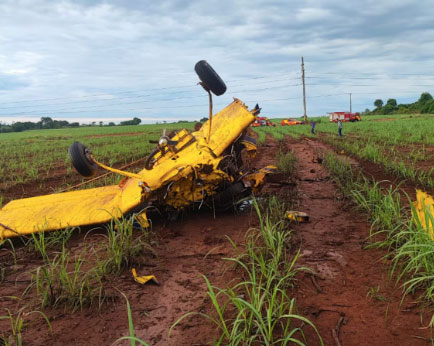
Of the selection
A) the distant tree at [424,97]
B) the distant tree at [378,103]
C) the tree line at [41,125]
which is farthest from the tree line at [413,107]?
the tree line at [41,125]

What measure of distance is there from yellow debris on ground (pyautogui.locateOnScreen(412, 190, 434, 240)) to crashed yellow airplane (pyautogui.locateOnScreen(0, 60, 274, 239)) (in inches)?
65.7

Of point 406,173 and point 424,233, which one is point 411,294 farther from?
point 406,173

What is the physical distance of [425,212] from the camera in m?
2.32

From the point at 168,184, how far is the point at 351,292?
1.95m

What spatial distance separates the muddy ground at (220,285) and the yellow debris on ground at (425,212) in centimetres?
41

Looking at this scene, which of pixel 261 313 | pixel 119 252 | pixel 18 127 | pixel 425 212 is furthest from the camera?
pixel 18 127

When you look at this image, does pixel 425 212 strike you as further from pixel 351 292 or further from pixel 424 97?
pixel 424 97

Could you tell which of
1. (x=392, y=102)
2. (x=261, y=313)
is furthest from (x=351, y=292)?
(x=392, y=102)

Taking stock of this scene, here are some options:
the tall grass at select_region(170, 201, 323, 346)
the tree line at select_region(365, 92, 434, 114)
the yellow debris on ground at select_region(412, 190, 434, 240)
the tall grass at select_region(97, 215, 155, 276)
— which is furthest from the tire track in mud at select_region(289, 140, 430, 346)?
the tree line at select_region(365, 92, 434, 114)

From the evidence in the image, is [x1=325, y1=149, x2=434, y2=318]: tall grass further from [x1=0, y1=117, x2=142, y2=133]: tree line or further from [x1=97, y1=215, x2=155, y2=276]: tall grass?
[x1=0, y1=117, x2=142, y2=133]: tree line

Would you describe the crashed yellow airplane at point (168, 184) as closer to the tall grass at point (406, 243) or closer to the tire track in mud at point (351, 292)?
the tire track in mud at point (351, 292)

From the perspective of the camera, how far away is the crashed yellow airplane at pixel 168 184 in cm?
334

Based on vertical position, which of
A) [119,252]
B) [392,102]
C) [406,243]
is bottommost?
[119,252]

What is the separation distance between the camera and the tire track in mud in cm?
176
